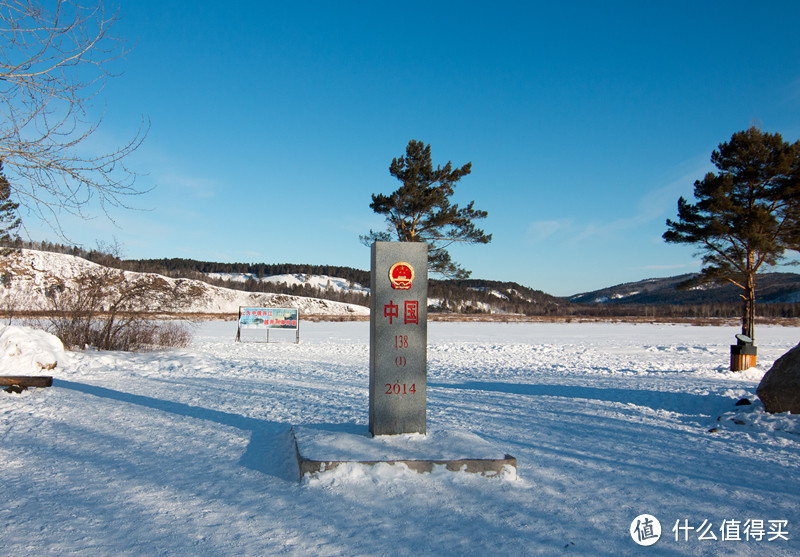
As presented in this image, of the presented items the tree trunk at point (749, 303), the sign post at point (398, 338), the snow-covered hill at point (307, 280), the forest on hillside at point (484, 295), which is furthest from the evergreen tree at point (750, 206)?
the snow-covered hill at point (307, 280)

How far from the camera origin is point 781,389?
741 centimetres

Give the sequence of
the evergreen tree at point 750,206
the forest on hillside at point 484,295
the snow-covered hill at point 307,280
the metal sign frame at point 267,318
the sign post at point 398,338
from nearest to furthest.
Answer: the sign post at point 398,338 < the evergreen tree at point 750,206 < the metal sign frame at point 267,318 < the forest on hillside at point 484,295 < the snow-covered hill at point 307,280

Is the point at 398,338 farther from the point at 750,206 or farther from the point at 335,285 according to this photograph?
the point at 335,285

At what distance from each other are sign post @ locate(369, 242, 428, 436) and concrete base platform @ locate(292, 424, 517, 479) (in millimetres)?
284

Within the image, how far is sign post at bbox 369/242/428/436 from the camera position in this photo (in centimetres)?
604

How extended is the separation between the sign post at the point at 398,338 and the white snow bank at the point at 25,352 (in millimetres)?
8451

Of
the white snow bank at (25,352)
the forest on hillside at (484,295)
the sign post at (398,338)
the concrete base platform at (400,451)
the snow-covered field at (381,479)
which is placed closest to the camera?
the snow-covered field at (381,479)

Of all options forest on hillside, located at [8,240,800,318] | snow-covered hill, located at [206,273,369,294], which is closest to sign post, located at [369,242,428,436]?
forest on hillside, located at [8,240,800,318]

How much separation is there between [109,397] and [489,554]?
7923 millimetres

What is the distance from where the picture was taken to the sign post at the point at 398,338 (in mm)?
6035

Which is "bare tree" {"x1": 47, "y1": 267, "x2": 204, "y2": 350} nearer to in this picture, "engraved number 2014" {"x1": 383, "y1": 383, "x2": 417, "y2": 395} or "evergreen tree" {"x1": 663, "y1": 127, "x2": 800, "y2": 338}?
"engraved number 2014" {"x1": 383, "y1": 383, "x2": 417, "y2": 395}

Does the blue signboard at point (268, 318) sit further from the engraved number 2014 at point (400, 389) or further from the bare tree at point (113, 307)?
the engraved number 2014 at point (400, 389)

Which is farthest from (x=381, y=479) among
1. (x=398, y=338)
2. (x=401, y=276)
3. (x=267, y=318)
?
(x=267, y=318)

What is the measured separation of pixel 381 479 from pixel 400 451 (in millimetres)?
592
